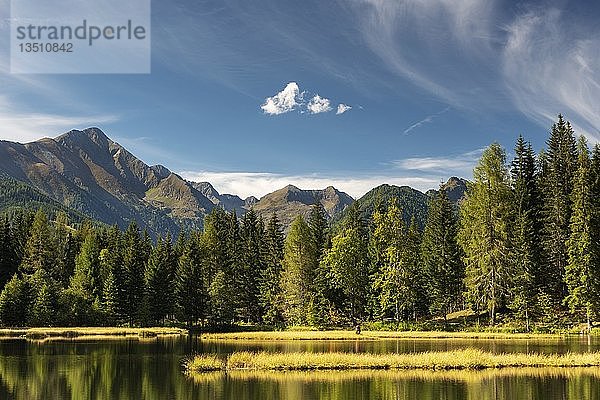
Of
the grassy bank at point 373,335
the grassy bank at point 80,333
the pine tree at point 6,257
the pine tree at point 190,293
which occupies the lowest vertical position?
the grassy bank at point 80,333

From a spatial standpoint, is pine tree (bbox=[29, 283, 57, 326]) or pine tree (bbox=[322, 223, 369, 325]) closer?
A: pine tree (bbox=[322, 223, 369, 325])

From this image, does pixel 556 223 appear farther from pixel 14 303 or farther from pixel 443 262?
pixel 14 303

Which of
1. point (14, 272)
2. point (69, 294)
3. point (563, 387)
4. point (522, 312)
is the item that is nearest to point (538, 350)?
point (563, 387)

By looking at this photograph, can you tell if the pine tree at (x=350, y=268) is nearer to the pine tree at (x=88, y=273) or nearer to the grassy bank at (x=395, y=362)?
the pine tree at (x=88, y=273)

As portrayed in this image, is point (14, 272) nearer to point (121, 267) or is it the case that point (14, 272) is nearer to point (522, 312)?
A: point (121, 267)

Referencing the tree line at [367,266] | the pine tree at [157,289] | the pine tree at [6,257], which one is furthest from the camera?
the pine tree at [6,257]

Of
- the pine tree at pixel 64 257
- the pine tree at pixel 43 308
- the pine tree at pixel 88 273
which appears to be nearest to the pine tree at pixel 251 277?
the pine tree at pixel 88 273

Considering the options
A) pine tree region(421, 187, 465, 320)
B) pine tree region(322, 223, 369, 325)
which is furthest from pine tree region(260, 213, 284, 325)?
pine tree region(421, 187, 465, 320)

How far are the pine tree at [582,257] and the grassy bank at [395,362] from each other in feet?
95.5

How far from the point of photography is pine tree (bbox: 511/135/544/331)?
252 ft

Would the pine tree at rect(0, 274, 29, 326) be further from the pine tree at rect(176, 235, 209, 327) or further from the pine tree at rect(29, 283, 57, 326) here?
the pine tree at rect(176, 235, 209, 327)

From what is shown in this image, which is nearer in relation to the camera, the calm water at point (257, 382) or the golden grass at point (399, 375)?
the calm water at point (257, 382)

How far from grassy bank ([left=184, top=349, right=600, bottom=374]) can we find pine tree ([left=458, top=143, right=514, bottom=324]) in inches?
1352

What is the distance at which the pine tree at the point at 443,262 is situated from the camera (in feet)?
300
